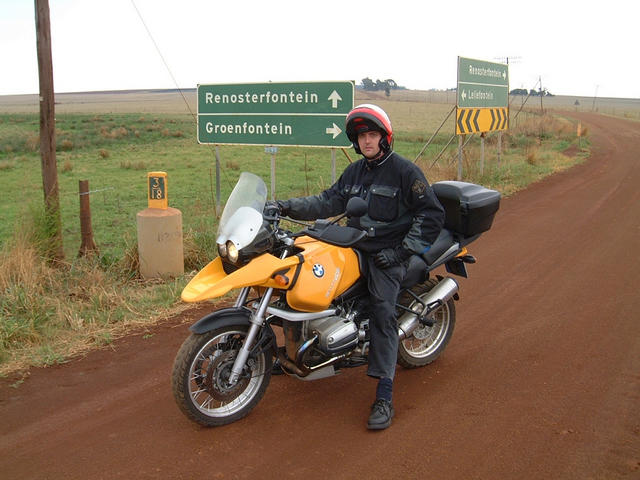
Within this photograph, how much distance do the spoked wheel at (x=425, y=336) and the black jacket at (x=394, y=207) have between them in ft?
2.20

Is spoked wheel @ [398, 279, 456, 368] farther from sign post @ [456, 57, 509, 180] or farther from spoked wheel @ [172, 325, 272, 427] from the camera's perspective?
sign post @ [456, 57, 509, 180]

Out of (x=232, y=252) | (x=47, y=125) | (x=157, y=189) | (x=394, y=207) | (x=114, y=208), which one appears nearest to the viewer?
(x=232, y=252)

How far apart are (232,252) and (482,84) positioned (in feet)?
43.4

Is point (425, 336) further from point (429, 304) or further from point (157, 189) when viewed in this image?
point (157, 189)

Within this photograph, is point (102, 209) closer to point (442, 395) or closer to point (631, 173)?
point (442, 395)

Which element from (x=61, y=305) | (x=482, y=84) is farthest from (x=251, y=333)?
(x=482, y=84)

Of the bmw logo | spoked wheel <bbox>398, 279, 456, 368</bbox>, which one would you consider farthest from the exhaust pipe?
the bmw logo

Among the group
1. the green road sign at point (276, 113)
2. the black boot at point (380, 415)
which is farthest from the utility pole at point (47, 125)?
the black boot at point (380, 415)

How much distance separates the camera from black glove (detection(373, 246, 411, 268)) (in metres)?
4.25

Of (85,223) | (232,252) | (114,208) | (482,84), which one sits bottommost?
(114,208)

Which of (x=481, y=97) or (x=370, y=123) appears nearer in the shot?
(x=370, y=123)

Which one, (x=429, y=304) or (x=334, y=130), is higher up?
(x=334, y=130)

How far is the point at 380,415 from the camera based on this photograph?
414 centimetres

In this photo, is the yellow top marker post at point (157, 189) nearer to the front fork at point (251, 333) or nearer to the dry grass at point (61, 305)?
the dry grass at point (61, 305)
